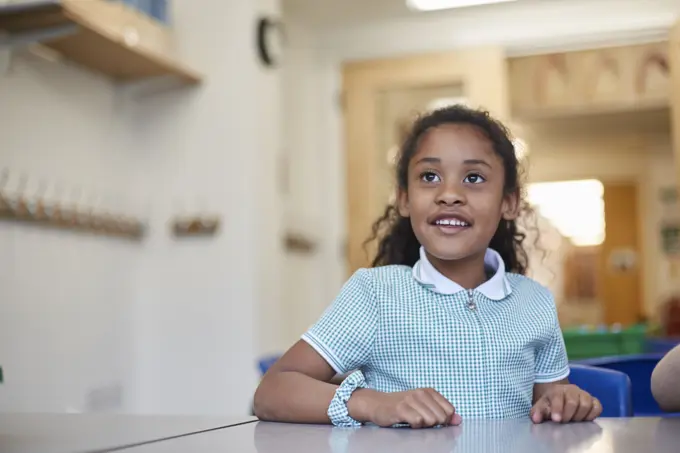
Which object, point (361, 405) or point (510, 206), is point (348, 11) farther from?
point (361, 405)

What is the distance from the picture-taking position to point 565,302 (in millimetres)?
9750

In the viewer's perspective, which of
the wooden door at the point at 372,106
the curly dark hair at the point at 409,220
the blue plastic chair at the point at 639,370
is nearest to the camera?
the curly dark hair at the point at 409,220

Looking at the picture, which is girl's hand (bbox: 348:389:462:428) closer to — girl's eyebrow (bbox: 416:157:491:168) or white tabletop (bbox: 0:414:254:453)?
white tabletop (bbox: 0:414:254:453)

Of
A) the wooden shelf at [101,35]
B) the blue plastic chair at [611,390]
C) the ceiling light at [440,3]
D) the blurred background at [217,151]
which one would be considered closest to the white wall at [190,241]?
the blurred background at [217,151]

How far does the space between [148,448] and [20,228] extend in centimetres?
175

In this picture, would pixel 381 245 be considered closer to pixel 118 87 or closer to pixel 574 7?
pixel 118 87

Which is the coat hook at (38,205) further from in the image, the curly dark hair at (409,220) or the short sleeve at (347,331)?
the short sleeve at (347,331)

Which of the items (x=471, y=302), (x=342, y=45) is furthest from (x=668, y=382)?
(x=342, y=45)

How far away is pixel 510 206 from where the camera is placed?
1.35 meters

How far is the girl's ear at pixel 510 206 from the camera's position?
1328 mm

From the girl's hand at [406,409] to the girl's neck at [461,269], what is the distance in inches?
14.3

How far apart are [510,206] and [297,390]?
0.57m

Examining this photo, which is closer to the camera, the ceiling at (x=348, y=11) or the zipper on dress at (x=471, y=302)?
the zipper on dress at (x=471, y=302)

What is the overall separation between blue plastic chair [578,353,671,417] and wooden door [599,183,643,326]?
7236 mm
